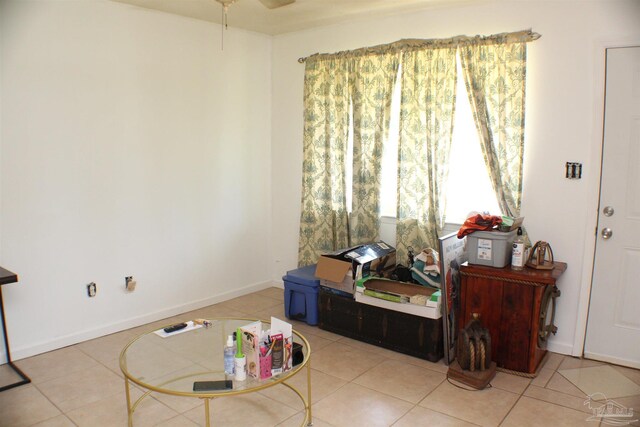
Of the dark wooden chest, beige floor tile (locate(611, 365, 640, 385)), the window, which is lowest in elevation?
beige floor tile (locate(611, 365, 640, 385))

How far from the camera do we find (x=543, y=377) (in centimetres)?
298

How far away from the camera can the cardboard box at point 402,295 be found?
3.15m

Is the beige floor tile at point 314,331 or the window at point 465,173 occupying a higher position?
the window at point 465,173

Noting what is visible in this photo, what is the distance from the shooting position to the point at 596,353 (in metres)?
3.22

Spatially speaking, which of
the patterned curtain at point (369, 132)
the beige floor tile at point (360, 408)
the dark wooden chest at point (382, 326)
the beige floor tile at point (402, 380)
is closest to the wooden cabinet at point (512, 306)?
the dark wooden chest at point (382, 326)

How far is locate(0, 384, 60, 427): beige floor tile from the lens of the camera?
8.23 feet

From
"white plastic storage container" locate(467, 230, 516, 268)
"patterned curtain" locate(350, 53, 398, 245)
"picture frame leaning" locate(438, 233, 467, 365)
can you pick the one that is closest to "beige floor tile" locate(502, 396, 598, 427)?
"picture frame leaning" locate(438, 233, 467, 365)

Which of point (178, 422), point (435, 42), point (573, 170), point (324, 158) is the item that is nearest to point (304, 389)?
point (178, 422)

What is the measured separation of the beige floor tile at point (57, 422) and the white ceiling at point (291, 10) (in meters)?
2.91

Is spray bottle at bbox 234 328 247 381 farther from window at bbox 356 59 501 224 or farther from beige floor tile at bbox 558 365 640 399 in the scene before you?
window at bbox 356 59 501 224

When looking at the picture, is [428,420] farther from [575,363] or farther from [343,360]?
[575,363]

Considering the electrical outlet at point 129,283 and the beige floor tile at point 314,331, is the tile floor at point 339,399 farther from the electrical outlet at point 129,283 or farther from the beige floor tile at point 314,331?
the electrical outlet at point 129,283

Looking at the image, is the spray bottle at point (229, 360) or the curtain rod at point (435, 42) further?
the curtain rod at point (435, 42)

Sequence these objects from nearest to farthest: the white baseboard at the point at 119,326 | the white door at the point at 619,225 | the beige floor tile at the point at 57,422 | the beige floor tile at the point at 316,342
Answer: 1. the beige floor tile at the point at 57,422
2. the white door at the point at 619,225
3. the white baseboard at the point at 119,326
4. the beige floor tile at the point at 316,342
